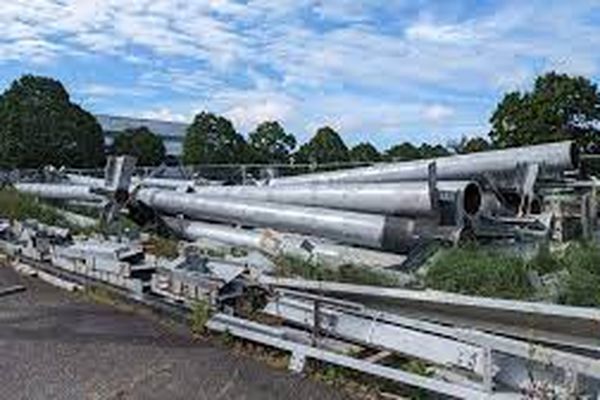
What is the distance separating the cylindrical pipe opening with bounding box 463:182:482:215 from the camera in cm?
1019

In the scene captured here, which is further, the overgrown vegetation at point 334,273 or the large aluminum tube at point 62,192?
the large aluminum tube at point 62,192

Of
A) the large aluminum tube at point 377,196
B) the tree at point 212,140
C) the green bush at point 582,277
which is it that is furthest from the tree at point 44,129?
the green bush at point 582,277

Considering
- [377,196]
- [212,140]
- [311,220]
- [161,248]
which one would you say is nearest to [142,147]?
[212,140]

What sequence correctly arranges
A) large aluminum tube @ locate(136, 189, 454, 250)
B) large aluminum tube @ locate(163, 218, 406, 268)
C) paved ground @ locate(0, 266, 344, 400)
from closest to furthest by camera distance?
paved ground @ locate(0, 266, 344, 400)
large aluminum tube @ locate(163, 218, 406, 268)
large aluminum tube @ locate(136, 189, 454, 250)

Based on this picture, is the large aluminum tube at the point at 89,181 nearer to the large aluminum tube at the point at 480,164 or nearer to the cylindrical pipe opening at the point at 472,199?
the large aluminum tube at the point at 480,164

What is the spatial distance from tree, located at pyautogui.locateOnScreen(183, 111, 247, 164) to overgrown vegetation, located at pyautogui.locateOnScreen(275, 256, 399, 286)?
1590 inches

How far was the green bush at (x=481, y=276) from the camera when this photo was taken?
7375 millimetres

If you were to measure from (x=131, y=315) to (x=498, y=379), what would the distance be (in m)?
4.40

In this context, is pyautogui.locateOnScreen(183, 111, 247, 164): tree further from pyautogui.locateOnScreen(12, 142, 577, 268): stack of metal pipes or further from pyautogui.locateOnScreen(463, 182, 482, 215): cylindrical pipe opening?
pyautogui.locateOnScreen(463, 182, 482, 215): cylindrical pipe opening

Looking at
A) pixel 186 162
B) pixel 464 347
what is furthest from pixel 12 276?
pixel 186 162

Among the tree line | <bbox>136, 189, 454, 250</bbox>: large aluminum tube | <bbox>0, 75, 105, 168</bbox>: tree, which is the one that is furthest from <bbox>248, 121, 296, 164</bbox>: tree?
<bbox>136, 189, 454, 250</bbox>: large aluminum tube

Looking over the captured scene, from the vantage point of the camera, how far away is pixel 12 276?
10812mm

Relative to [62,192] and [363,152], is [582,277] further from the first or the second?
[363,152]

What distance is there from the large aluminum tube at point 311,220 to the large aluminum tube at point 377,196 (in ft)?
0.55
